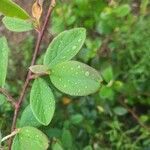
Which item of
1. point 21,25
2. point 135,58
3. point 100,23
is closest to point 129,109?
point 135,58

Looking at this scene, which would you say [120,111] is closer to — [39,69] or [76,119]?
[76,119]

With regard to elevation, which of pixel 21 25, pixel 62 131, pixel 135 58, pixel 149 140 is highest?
pixel 21 25

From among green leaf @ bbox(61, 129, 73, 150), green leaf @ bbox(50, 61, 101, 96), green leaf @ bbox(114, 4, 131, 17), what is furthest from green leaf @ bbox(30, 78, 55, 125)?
green leaf @ bbox(114, 4, 131, 17)

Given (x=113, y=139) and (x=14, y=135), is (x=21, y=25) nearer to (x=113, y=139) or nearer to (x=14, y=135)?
(x=14, y=135)

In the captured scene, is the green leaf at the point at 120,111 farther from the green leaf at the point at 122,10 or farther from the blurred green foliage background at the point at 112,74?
the green leaf at the point at 122,10

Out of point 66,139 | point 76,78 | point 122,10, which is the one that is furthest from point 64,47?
point 122,10
